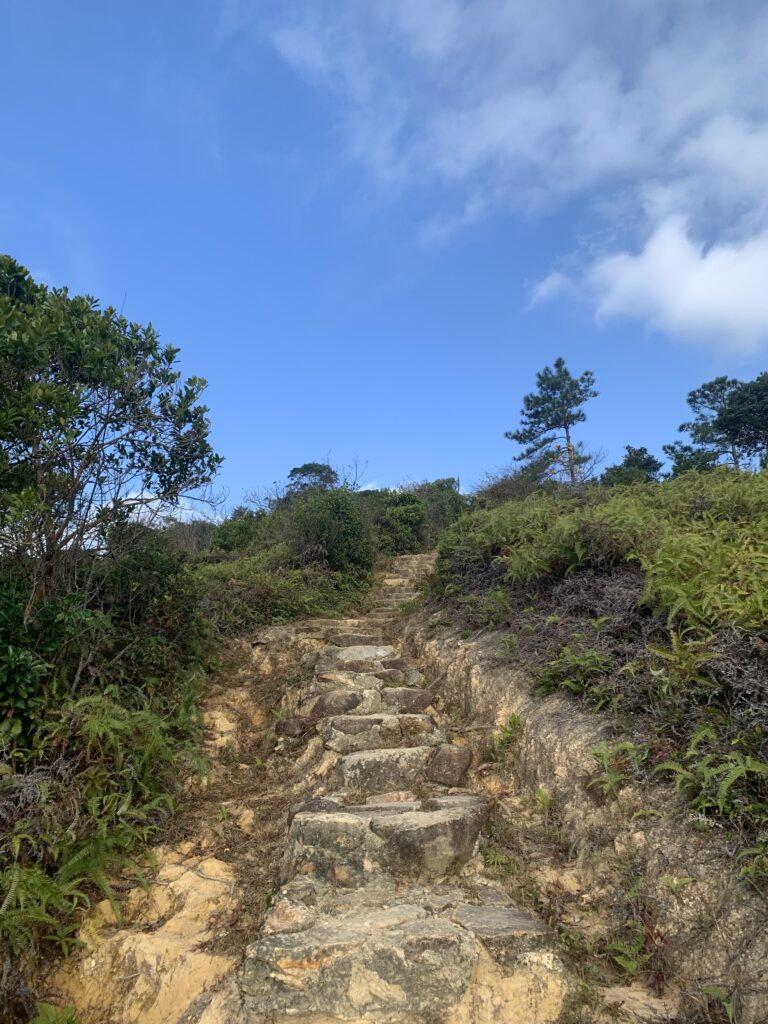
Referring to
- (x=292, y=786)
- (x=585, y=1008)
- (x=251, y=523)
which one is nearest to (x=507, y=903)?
(x=585, y=1008)

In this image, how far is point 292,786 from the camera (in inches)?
207

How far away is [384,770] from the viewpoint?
16.3 ft

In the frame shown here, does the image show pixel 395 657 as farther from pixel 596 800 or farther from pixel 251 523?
pixel 251 523

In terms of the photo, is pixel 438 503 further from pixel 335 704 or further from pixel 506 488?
pixel 335 704

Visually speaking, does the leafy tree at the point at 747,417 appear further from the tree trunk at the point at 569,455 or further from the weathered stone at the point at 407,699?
the weathered stone at the point at 407,699

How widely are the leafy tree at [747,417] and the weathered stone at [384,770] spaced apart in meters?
21.8

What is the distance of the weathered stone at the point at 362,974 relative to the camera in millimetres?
2926

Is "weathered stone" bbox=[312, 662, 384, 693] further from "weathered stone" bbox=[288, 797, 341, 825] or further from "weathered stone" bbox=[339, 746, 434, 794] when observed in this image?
"weathered stone" bbox=[288, 797, 341, 825]

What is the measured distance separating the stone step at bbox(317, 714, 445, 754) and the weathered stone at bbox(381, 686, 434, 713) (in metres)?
0.49

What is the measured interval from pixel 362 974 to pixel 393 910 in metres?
0.48

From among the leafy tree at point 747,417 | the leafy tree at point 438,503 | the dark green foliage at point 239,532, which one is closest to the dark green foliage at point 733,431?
the leafy tree at point 747,417

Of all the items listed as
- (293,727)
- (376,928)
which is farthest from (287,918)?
(293,727)

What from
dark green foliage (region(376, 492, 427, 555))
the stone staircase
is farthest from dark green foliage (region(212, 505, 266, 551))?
the stone staircase

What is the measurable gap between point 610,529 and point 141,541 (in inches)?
197
